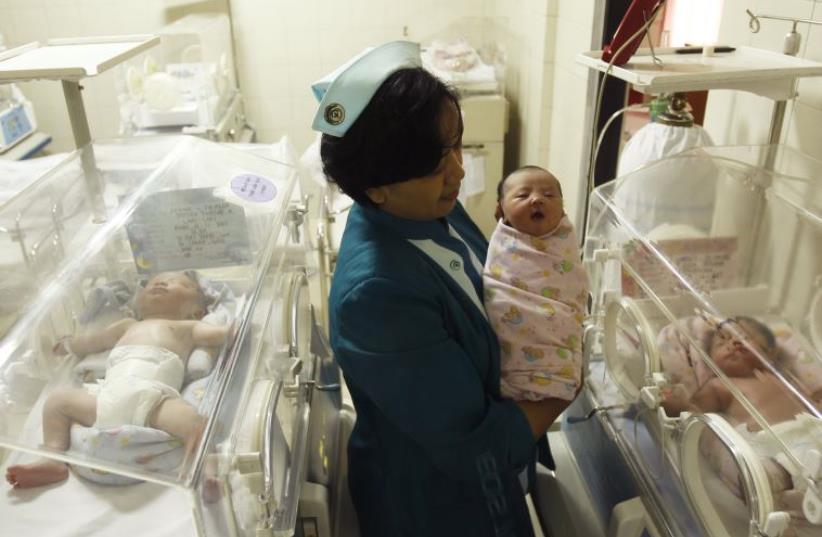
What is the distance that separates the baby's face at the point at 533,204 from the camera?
4.41ft

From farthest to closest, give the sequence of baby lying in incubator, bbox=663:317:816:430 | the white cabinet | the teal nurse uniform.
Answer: the white cabinet
the teal nurse uniform
baby lying in incubator, bbox=663:317:816:430

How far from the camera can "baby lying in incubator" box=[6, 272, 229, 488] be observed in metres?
1.01

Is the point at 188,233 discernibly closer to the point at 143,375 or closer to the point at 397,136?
the point at 143,375

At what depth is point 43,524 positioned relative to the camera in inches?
46.0

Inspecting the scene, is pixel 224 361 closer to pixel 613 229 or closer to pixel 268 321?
pixel 268 321

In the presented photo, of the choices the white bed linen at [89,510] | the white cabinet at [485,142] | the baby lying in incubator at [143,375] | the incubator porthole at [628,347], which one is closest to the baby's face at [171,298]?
the baby lying in incubator at [143,375]

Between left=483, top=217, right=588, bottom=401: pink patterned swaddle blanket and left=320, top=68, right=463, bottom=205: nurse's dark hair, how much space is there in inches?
12.0

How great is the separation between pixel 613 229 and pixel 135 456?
109 cm

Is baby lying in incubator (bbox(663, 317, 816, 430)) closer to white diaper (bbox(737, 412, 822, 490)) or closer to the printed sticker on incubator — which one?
white diaper (bbox(737, 412, 822, 490))

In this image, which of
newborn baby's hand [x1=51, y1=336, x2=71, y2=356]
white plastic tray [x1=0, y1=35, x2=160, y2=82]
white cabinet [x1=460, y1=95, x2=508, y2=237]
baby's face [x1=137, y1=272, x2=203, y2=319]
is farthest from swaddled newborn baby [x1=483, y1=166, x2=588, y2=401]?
white cabinet [x1=460, y1=95, x2=508, y2=237]

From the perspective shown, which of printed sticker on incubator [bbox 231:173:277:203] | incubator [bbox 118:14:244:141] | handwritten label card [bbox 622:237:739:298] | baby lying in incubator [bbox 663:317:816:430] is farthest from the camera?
incubator [bbox 118:14:244:141]

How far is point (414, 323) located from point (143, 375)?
51 centimetres

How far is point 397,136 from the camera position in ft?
3.32

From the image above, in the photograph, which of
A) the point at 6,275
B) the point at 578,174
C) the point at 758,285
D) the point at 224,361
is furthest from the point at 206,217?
the point at 578,174
